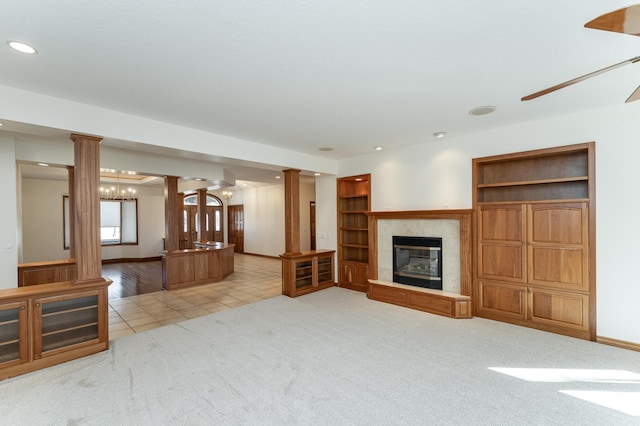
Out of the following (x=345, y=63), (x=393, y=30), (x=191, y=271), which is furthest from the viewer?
(x=191, y=271)

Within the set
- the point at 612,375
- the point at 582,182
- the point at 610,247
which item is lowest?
the point at 612,375

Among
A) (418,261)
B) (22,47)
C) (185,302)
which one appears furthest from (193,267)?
(22,47)

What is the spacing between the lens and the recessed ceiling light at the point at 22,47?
2067mm

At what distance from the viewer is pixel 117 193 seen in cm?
941

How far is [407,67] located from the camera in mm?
2479

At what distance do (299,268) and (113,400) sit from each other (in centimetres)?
371

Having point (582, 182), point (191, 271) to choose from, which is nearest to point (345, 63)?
point (582, 182)

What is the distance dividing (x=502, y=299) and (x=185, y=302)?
5300 mm

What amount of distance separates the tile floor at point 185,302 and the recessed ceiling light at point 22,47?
10.7ft

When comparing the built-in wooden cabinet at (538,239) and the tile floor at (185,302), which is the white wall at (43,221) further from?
the built-in wooden cabinet at (538,239)

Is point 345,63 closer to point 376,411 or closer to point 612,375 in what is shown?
point 376,411

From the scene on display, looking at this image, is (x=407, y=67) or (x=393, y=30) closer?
(x=393, y=30)

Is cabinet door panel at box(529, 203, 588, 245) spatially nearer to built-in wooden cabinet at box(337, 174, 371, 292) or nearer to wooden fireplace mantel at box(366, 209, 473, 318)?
wooden fireplace mantel at box(366, 209, 473, 318)

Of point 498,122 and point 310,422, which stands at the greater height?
point 498,122
